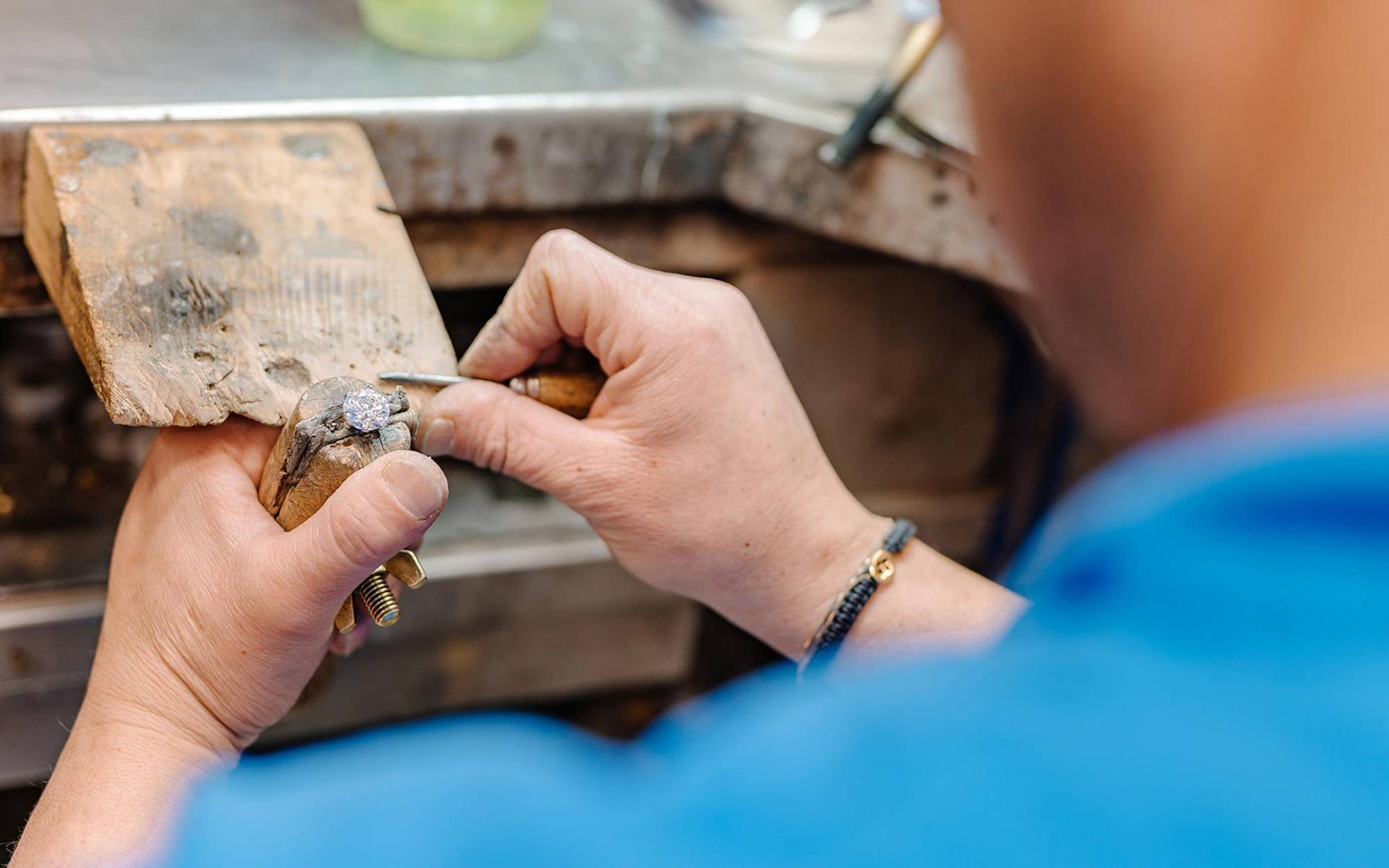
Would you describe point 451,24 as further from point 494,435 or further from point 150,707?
point 150,707

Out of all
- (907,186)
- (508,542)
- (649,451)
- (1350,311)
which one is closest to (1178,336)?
(1350,311)

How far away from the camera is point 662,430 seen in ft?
2.58

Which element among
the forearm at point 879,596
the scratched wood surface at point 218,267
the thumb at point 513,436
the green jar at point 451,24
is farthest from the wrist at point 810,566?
the green jar at point 451,24

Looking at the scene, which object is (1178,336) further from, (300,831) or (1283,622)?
(300,831)

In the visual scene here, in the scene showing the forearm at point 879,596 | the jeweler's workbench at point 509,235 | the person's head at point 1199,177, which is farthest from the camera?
the jeweler's workbench at point 509,235

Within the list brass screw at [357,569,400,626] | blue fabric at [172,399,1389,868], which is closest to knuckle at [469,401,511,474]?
brass screw at [357,569,400,626]

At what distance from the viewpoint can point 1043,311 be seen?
17.0 inches

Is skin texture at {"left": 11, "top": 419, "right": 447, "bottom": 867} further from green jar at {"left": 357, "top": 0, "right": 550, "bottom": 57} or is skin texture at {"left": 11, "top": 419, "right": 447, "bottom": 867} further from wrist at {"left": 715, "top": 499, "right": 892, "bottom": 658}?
green jar at {"left": 357, "top": 0, "right": 550, "bottom": 57}

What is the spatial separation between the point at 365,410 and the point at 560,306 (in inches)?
6.5

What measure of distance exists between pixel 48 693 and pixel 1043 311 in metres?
1.01

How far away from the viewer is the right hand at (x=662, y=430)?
0.77 m

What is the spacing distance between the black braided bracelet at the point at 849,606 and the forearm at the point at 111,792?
0.43 metres

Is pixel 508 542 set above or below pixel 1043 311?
below

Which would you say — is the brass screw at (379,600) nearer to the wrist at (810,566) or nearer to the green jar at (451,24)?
the wrist at (810,566)
